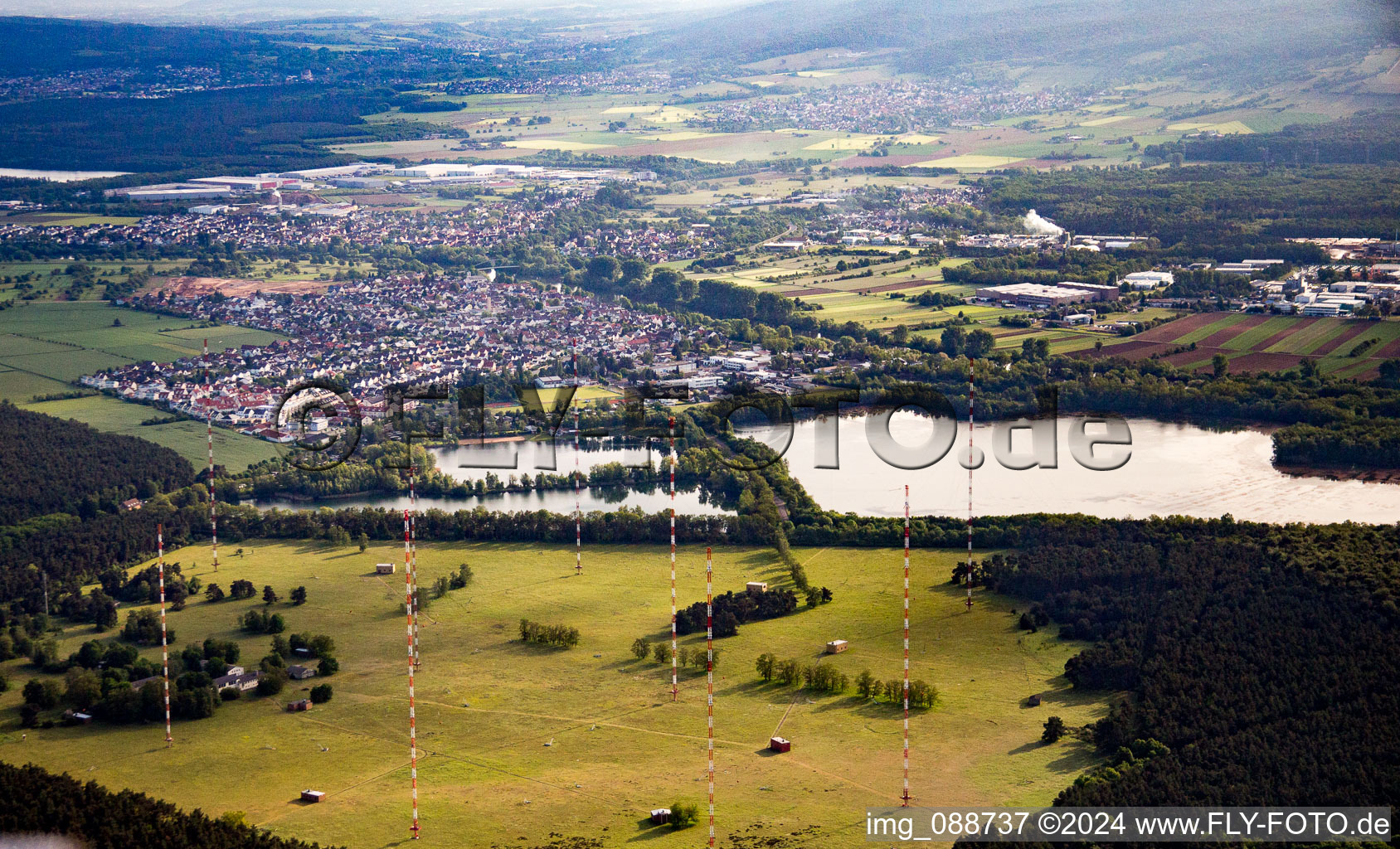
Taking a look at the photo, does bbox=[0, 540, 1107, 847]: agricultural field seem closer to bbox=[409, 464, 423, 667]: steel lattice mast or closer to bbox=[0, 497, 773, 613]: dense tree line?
bbox=[409, 464, 423, 667]: steel lattice mast

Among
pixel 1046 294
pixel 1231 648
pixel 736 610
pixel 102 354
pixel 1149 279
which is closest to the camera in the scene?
pixel 1231 648

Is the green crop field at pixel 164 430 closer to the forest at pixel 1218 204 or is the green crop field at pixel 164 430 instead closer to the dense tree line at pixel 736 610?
the dense tree line at pixel 736 610

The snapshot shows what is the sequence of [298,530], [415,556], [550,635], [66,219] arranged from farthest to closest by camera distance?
[66,219] < [298,530] < [415,556] < [550,635]

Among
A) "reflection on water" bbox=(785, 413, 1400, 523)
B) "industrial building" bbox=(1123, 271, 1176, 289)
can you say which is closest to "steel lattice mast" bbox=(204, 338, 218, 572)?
"reflection on water" bbox=(785, 413, 1400, 523)

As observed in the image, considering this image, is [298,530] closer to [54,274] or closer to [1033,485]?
[1033,485]

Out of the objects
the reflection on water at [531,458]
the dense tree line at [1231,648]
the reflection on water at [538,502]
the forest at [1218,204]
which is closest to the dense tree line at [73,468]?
the reflection on water at [538,502]

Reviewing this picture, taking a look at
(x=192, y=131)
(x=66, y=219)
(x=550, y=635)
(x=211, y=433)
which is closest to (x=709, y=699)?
(x=550, y=635)
